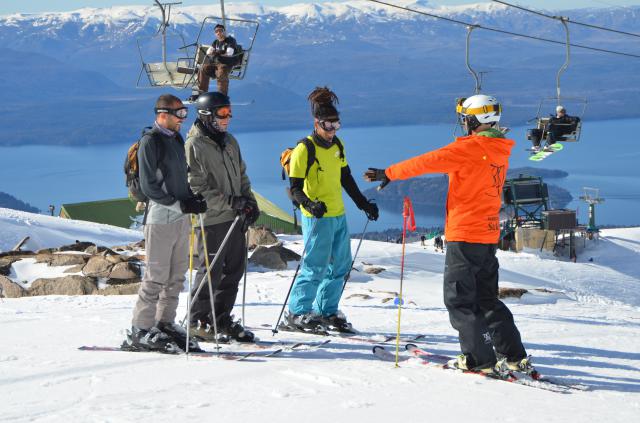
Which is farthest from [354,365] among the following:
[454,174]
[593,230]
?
[593,230]

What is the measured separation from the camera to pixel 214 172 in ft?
18.5

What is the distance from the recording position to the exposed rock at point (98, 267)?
36.5 ft

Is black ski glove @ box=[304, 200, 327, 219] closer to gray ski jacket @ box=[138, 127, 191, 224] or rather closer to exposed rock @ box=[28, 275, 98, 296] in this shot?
gray ski jacket @ box=[138, 127, 191, 224]

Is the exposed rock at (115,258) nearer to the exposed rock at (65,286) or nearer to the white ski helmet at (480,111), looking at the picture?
the exposed rock at (65,286)

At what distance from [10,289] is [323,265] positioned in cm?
610

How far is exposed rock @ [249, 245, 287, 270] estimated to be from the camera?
1214cm

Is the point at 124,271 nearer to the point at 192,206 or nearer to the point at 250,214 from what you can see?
the point at 250,214

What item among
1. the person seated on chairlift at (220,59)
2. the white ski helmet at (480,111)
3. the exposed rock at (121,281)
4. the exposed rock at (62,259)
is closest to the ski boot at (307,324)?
the white ski helmet at (480,111)

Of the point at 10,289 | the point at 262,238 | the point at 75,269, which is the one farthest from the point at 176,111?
the point at 262,238

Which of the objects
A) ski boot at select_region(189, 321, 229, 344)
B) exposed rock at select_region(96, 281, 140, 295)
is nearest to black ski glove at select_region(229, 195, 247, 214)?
ski boot at select_region(189, 321, 229, 344)

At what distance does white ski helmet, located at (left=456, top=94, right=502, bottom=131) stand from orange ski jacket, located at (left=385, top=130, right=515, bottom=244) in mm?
76

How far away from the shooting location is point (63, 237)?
17.8 m

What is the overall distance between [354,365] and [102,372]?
1.40m

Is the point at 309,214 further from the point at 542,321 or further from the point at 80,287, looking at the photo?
the point at 80,287
